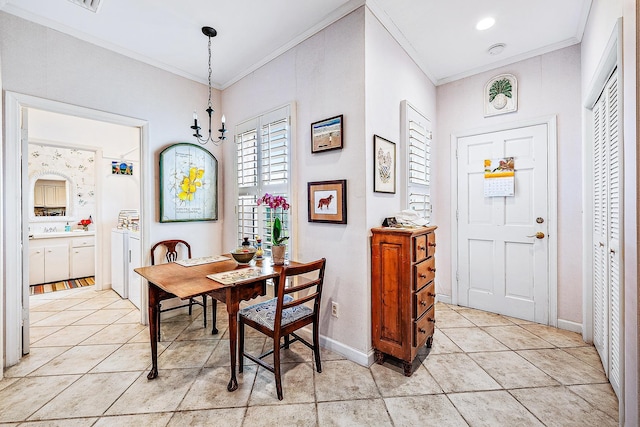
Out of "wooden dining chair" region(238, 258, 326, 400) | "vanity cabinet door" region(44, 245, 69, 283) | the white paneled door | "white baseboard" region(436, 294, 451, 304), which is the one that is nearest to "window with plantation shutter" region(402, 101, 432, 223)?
the white paneled door

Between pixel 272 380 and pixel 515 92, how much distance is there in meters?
3.69

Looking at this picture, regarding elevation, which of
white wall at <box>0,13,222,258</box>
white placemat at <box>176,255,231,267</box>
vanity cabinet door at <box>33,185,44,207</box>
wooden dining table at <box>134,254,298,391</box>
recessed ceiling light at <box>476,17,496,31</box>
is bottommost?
wooden dining table at <box>134,254,298,391</box>

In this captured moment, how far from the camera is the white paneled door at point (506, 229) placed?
2.85 metres

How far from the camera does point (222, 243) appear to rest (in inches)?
144

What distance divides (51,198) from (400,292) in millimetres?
6019

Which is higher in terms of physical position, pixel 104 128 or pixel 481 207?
pixel 104 128

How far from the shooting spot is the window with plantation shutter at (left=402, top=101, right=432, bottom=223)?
8.68 feet

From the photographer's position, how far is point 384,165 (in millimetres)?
2344

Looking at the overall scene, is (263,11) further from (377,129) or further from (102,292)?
(102,292)

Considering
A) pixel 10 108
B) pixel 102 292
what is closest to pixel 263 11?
pixel 10 108

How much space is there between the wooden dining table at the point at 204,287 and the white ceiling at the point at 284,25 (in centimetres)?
215

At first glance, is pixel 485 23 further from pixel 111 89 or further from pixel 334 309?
pixel 111 89

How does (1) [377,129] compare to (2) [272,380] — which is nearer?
(2) [272,380]

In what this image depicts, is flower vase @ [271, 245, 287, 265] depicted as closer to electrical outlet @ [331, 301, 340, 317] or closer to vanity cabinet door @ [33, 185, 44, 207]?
electrical outlet @ [331, 301, 340, 317]
